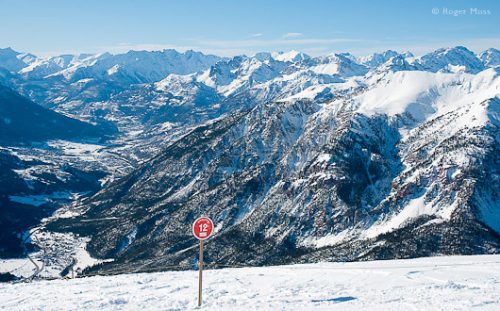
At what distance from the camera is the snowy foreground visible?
33.2 metres

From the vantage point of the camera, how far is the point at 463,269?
43.9 metres

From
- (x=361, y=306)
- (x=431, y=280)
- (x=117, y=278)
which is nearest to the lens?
(x=361, y=306)

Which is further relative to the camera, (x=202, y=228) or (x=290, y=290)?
(x=290, y=290)

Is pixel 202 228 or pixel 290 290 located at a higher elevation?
pixel 202 228

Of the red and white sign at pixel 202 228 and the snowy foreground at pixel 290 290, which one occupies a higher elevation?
the red and white sign at pixel 202 228

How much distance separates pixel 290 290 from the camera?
1494 inches

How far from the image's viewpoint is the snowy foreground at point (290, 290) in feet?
109

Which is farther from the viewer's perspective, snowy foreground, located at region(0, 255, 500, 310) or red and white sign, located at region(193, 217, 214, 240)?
red and white sign, located at region(193, 217, 214, 240)

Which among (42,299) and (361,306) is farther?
(42,299)

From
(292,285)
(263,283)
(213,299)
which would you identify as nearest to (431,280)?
(292,285)

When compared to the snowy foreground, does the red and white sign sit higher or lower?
higher

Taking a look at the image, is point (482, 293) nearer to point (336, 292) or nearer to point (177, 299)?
point (336, 292)

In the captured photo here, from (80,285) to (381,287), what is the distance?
27346mm

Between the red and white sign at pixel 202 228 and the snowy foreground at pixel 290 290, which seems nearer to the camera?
the snowy foreground at pixel 290 290
